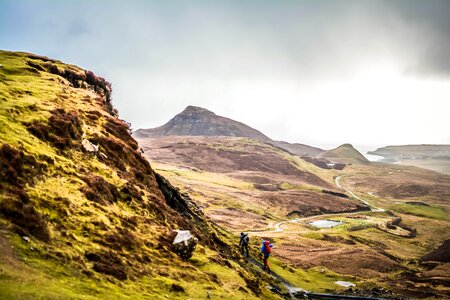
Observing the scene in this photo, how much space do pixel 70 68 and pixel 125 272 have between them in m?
54.5

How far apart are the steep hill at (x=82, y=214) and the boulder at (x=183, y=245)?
817 mm

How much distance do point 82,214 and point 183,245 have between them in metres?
11.2

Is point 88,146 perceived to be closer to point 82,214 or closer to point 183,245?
point 82,214

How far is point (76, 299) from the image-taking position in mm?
19922

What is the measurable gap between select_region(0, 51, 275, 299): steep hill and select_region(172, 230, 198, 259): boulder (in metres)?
0.82

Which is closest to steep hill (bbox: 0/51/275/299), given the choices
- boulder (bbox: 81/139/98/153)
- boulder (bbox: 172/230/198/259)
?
boulder (bbox: 81/139/98/153)

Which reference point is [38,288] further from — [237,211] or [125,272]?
[237,211]

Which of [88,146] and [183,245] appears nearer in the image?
[183,245]

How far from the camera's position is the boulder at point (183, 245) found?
3712 centimetres

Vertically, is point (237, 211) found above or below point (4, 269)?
below

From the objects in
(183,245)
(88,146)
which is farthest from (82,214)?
(88,146)

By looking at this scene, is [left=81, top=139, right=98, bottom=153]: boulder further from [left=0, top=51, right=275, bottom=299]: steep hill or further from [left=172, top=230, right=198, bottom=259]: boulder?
[left=172, top=230, right=198, bottom=259]: boulder

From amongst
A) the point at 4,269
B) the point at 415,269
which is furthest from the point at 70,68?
the point at 415,269

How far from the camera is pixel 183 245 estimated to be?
37.3m
